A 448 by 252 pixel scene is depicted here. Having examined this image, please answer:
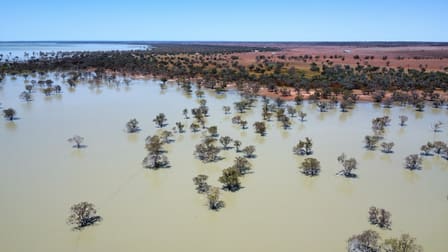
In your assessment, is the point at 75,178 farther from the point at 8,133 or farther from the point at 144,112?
the point at 144,112

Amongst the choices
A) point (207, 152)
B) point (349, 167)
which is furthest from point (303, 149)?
point (207, 152)

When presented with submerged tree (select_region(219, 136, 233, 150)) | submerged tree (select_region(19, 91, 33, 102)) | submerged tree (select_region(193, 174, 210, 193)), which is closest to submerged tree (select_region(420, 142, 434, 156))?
submerged tree (select_region(219, 136, 233, 150))

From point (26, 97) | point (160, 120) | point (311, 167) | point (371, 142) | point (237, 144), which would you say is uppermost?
point (26, 97)

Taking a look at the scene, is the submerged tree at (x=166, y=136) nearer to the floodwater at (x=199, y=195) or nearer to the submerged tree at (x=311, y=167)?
the floodwater at (x=199, y=195)

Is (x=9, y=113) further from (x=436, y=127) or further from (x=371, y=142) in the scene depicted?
(x=436, y=127)

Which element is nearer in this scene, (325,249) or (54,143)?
(325,249)

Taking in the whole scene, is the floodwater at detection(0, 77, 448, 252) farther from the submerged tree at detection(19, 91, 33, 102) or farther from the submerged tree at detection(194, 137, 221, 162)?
the submerged tree at detection(19, 91, 33, 102)

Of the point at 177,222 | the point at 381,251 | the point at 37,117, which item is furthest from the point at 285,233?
the point at 37,117
